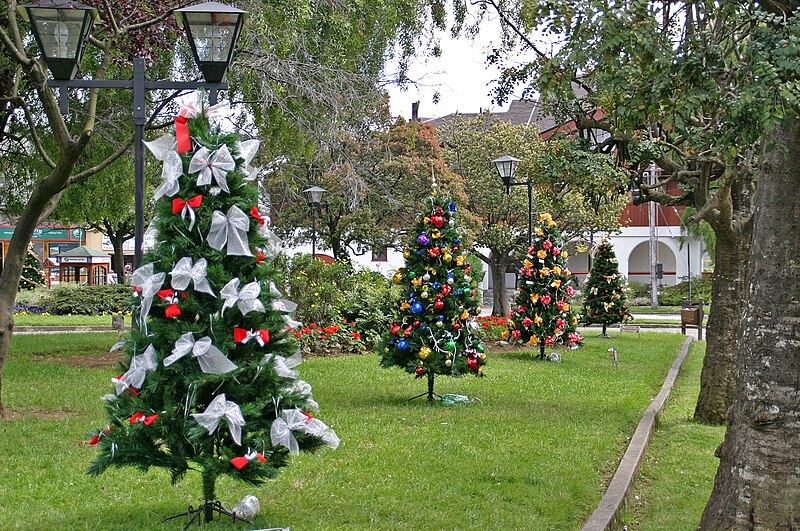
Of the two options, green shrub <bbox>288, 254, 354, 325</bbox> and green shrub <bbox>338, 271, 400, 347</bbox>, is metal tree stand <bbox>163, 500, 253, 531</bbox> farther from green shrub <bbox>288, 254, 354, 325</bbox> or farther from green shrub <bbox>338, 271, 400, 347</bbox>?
green shrub <bbox>338, 271, 400, 347</bbox>

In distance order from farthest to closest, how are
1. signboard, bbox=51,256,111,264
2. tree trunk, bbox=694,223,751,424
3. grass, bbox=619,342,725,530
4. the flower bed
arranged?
signboard, bbox=51,256,111,264
the flower bed
tree trunk, bbox=694,223,751,424
grass, bbox=619,342,725,530

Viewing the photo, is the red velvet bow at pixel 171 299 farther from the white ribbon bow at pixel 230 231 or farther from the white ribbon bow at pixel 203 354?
the white ribbon bow at pixel 230 231

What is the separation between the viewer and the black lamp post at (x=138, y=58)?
784cm

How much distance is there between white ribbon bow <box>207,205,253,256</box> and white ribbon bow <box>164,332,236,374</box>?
0.60 metres

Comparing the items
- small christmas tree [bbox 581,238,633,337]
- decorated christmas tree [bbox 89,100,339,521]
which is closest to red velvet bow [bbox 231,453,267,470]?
decorated christmas tree [bbox 89,100,339,521]

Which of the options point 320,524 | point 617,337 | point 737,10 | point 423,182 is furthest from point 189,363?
point 423,182

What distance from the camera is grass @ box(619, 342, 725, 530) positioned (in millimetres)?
7344

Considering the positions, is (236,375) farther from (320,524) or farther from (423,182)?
(423,182)

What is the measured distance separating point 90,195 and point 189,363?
1179cm

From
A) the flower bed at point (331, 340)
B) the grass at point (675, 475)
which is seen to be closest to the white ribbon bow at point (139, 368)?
the grass at point (675, 475)

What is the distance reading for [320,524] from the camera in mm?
6414

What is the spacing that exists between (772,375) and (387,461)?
3795 mm

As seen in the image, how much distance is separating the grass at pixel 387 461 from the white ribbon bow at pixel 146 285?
145 cm

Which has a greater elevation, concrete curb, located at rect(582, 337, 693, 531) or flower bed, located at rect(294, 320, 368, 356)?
flower bed, located at rect(294, 320, 368, 356)
